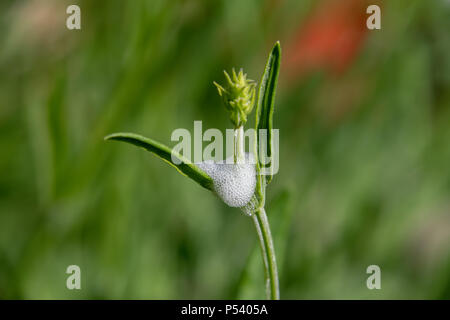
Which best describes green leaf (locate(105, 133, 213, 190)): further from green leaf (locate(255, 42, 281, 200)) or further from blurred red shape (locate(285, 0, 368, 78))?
blurred red shape (locate(285, 0, 368, 78))

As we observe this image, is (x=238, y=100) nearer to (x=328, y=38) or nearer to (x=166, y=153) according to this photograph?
(x=166, y=153)

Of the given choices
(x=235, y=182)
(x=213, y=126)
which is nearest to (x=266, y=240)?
(x=235, y=182)

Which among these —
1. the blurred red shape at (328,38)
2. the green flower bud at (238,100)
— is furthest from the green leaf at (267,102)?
the blurred red shape at (328,38)

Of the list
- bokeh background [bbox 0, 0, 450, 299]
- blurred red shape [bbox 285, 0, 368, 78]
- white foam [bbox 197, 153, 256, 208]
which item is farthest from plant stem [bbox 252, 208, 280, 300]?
blurred red shape [bbox 285, 0, 368, 78]

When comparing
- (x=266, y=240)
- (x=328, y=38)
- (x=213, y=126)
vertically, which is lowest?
(x=266, y=240)
